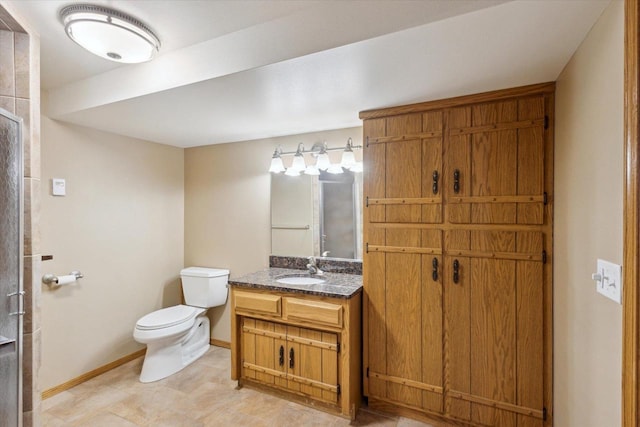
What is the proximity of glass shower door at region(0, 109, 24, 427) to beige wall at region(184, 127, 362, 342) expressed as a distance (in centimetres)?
178

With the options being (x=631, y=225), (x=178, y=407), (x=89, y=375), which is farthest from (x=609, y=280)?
(x=89, y=375)

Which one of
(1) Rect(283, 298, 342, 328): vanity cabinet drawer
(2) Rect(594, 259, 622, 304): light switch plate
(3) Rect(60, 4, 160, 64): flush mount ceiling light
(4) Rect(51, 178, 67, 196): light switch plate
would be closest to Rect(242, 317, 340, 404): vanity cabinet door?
(1) Rect(283, 298, 342, 328): vanity cabinet drawer

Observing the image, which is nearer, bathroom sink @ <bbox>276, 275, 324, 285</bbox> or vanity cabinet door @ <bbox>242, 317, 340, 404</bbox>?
vanity cabinet door @ <bbox>242, 317, 340, 404</bbox>

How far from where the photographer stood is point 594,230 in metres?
1.16

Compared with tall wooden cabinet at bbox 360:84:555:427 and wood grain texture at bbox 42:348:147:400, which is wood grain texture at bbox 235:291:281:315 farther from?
wood grain texture at bbox 42:348:147:400

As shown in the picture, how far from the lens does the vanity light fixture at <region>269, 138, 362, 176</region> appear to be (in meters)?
2.44

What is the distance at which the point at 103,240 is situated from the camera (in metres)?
2.62

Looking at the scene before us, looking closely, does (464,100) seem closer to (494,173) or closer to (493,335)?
(494,173)

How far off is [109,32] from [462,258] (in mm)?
2155

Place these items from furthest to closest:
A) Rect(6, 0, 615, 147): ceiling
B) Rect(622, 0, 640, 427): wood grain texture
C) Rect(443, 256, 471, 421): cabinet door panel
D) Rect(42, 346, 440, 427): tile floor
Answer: Rect(42, 346, 440, 427): tile floor → Rect(443, 256, 471, 421): cabinet door panel → Rect(6, 0, 615, 147): ceiling → Rect(622, 0, 640, 427): wood grain texture

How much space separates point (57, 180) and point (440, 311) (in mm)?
2858

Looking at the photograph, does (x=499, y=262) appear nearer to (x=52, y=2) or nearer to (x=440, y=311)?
(x=440, y=311)

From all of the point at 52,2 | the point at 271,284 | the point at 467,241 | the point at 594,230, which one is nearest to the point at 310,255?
the point at 271,284

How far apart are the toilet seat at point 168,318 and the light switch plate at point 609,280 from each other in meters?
2.69
